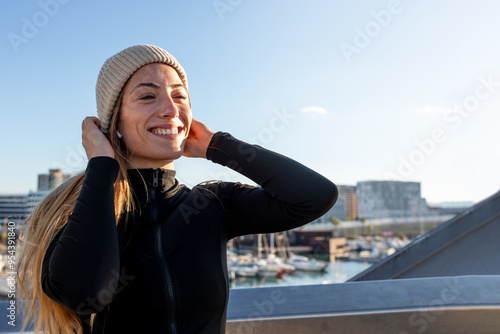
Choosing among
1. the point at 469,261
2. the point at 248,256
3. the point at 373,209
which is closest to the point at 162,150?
the point at 469,261

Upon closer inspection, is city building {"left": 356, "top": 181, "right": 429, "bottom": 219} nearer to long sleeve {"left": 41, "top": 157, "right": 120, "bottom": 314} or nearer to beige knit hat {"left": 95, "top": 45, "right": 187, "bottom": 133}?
beige knit hat {"left": 95, "top": 45, "right": 187, "bottom": 133}

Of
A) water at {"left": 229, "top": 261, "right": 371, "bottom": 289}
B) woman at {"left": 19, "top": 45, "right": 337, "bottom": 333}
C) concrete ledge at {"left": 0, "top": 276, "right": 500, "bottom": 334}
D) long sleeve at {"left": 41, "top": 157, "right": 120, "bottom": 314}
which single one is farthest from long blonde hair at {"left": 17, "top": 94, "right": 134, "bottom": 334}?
water at {"left": 229, "top": 261, "right": 371, "bottom": 289}

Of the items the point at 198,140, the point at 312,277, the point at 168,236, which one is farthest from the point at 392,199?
the point at 168,236

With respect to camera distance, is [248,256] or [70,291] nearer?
[70,291]

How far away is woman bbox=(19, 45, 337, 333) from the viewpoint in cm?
80

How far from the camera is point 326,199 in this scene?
3.53 ft

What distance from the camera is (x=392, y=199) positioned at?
140 feet

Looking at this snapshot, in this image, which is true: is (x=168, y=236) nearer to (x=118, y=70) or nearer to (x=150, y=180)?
(x=150, y=180)

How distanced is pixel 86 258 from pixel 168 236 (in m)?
0.25

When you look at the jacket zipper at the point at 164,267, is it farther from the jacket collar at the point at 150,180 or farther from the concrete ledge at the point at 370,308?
the concrete ledge at the point at 370,308

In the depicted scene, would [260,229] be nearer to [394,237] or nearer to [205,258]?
[205,258]

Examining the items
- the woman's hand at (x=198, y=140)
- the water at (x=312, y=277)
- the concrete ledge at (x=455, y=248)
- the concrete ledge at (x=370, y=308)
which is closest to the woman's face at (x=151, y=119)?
the woman's hand at (x=198, y=140)

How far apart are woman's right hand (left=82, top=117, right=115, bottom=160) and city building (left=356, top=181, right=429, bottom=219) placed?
38.7 metres

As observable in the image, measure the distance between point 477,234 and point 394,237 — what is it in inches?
1714
